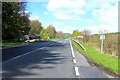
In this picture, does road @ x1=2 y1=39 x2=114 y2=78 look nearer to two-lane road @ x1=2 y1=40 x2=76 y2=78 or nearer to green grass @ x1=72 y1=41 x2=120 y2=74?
two-lane road @ x1=2 y1=40 x2=76 y2=78

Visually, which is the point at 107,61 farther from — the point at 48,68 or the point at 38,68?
the point at 38,68

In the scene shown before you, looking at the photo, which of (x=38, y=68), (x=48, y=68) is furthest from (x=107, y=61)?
(x=38, y=68)

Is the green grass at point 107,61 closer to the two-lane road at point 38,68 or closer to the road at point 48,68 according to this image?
the road at point 48,68

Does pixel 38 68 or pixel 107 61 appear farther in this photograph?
pixel 107 61

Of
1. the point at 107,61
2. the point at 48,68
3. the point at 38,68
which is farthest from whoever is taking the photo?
the point at 107,61

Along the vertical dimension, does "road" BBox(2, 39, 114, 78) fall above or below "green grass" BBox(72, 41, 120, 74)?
above

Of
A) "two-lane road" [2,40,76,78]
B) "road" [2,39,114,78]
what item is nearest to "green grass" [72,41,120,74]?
"road" [2,39,114,78]

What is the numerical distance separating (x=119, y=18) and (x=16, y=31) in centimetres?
2013

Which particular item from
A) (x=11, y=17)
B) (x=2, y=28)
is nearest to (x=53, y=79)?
(x=2, y=28)

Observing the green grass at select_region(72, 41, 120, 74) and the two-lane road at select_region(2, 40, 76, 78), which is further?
the green grass at select_region(72, 41, 120, 74)

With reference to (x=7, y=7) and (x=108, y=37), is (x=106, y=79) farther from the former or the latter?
(x=7, y=7)

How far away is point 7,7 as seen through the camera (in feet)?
86.4

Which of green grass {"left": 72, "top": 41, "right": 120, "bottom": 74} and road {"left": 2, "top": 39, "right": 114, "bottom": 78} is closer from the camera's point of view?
road {"left": 2, "top": 39, "right": 114, "bottom": 78}

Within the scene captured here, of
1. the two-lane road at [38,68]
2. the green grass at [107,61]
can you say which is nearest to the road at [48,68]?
the two-lane road at [38,68]
